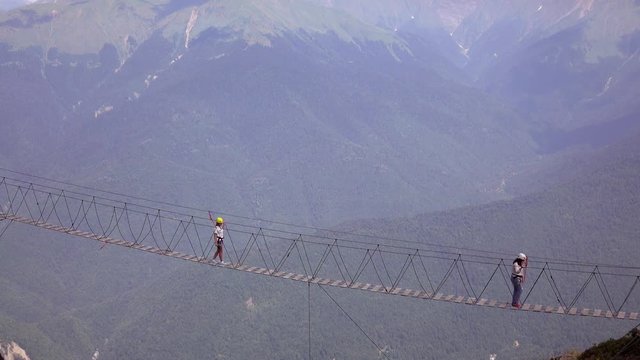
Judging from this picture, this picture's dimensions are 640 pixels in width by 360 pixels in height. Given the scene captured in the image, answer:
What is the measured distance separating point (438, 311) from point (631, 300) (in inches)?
1637

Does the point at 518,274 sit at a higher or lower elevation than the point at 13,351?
lower

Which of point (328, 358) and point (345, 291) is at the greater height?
point (345, 291)

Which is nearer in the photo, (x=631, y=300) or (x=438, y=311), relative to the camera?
(x=631, y=300)

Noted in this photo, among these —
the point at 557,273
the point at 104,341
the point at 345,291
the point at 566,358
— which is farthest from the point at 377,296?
the point at 566,358

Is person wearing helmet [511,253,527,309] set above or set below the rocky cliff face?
below

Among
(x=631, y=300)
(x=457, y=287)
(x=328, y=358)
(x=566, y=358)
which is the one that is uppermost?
(x=457, y=287)

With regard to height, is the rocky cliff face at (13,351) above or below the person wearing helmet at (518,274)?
above

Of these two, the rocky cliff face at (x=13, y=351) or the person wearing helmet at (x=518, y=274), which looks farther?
the rocky cliff face at (x=13, y=351)

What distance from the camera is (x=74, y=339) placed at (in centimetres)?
18912

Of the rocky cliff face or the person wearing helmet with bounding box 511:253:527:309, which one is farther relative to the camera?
the rocky cliff face

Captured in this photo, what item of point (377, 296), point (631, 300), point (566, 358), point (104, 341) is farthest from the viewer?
point (104, 341)

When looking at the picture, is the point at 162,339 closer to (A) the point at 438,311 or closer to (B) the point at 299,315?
(B) the point at 299,315

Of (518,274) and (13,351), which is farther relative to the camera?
(13,351)

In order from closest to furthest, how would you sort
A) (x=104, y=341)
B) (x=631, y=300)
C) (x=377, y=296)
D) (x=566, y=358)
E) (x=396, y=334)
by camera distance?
1. (x=566, y=358)
2. (x=631, y=300)
3. (x=396, y=334)
4. (x=377, y=296)
5. (x=104, y=341)
